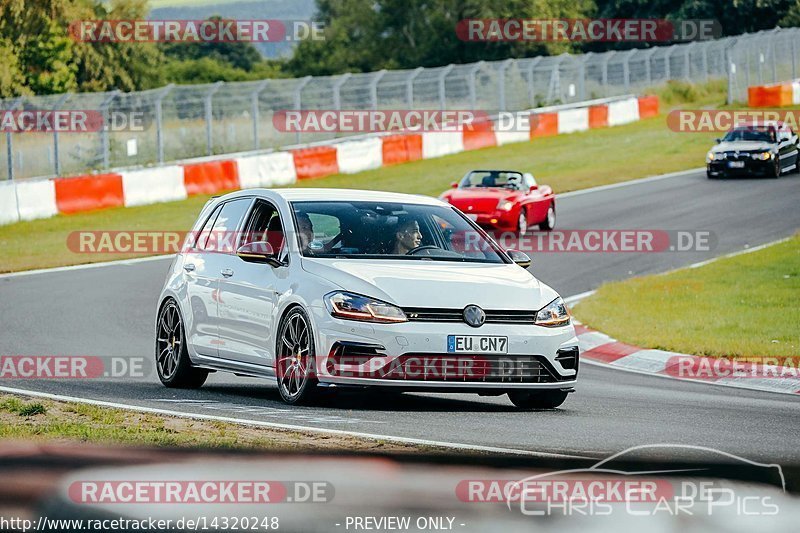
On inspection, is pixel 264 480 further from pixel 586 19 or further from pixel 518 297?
pixel 586 19

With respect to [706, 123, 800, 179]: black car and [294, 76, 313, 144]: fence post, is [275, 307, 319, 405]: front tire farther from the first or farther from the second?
[294, 76, 313, 144]: fence post

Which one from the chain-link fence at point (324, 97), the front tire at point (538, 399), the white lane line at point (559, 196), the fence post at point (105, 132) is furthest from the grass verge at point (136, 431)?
the fence post at point (105, 132)

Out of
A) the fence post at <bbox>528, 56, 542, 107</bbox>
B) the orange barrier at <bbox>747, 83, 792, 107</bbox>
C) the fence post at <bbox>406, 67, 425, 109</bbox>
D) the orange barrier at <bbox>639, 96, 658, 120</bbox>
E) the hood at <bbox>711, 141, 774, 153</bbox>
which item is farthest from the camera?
the orange barrier at <bbox>639, 96, 658, 120</bbox>

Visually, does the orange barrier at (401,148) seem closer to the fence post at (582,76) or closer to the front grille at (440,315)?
the fence post at (582,76)

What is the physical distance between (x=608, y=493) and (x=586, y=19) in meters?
75.0

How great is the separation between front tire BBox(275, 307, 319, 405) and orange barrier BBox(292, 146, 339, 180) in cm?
2486

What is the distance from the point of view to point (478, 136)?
41344 mm

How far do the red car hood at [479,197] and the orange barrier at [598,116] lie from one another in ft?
72.4

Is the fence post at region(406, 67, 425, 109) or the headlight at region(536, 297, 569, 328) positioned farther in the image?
the fence post at region(406, 67, 425, 109)

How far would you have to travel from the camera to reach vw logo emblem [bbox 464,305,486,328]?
29.2 ft

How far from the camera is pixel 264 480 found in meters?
3.55

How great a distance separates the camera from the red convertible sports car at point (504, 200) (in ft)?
78.9

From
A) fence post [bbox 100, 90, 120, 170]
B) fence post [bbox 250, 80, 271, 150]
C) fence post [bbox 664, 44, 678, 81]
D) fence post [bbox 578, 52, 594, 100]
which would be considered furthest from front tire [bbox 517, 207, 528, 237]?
fence post [bbox 664, 44, 678, 81]

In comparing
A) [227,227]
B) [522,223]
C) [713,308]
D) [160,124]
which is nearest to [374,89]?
[160,124]
